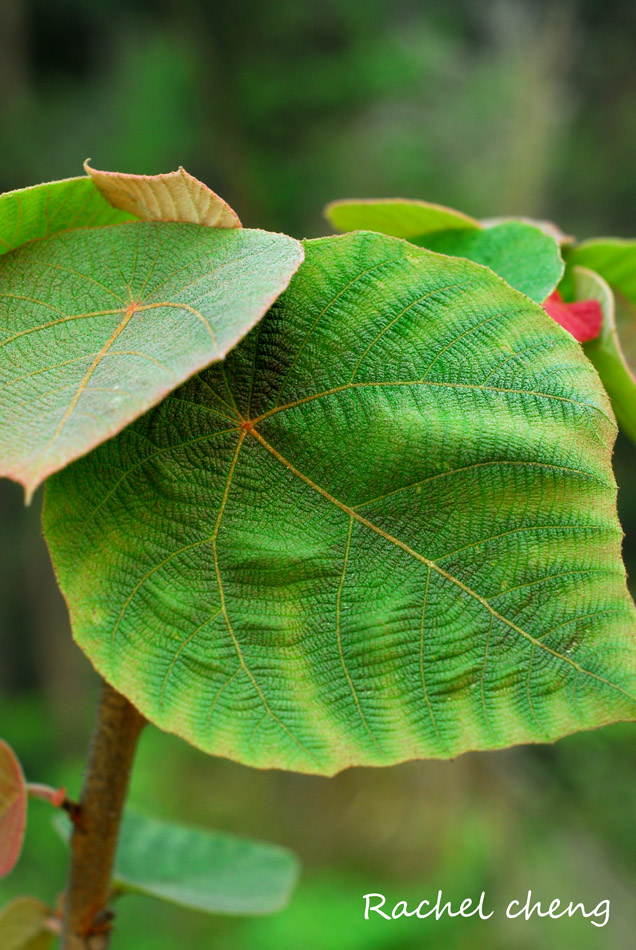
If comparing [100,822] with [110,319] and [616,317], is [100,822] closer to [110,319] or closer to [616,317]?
[110,319]

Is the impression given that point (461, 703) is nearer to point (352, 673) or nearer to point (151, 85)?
point (352, 673)

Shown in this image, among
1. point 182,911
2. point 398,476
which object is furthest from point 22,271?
point 182,911

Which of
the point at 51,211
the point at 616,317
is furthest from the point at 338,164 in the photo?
the point at 51,211

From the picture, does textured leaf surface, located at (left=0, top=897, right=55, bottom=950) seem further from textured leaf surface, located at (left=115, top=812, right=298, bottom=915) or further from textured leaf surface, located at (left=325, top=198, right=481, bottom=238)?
textured leaf surface, located at (left=325, top=198, right=481, bottom=238)

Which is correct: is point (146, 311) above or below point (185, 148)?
above

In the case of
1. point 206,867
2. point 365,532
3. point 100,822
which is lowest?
point 206,867

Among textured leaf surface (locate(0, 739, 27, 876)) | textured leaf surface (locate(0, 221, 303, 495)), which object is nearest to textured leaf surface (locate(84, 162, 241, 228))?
textured leaf surface (locate(0, 221, 303, 495))
